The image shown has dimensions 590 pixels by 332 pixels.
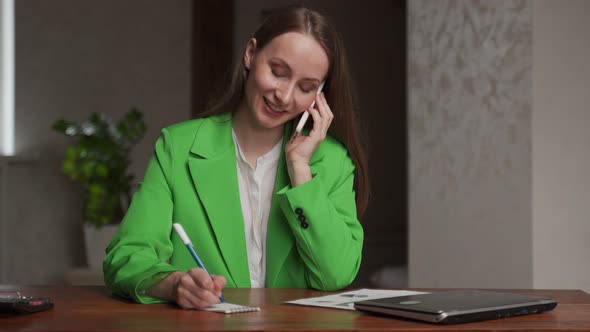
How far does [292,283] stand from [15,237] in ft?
11.4

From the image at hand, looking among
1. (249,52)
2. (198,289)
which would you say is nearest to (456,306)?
→ (198,289)

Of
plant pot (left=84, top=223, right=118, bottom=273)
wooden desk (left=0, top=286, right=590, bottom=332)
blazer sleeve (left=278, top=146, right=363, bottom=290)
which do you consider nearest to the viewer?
wooden desk (left=0, top=286, right=590, bottom=332)

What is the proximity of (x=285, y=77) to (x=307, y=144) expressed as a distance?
0.17m

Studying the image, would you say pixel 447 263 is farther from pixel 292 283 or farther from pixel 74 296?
pixel 74 296

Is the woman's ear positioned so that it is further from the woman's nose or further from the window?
the window

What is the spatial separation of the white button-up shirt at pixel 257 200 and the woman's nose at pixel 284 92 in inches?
9.0

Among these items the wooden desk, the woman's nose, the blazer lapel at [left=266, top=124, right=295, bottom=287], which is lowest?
the wooden desk

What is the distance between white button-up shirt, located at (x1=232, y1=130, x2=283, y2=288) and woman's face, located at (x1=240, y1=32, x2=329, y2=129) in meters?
0.14

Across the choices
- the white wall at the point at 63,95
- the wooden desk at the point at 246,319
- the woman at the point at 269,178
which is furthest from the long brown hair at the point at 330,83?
the white wall at the point at 63,95

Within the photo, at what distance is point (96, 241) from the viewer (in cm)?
484

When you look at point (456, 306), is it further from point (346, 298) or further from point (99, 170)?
point (99, 170)

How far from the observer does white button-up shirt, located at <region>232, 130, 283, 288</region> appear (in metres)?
2.06

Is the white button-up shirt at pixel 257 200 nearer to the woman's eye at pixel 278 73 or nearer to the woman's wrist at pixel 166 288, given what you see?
the woman's eye at pixel 278 73

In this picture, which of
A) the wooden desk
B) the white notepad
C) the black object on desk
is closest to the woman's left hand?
the wooden desk
